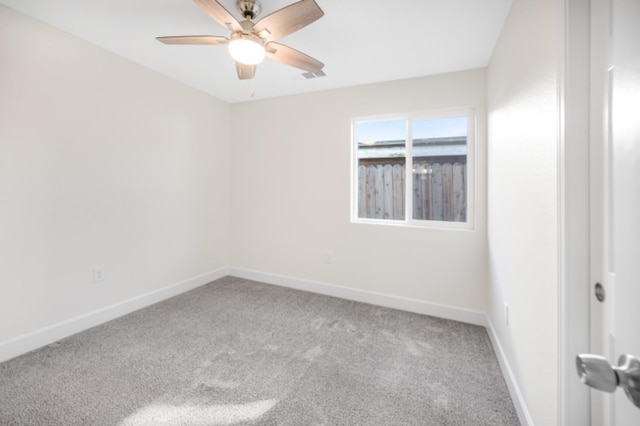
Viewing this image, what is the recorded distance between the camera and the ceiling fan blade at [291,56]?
6.04ft

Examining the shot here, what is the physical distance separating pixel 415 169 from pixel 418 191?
239 mm

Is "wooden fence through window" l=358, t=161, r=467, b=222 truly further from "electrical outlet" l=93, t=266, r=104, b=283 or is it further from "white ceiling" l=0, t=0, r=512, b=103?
"electrical outlet" l=93, t=266, r=104, b=283

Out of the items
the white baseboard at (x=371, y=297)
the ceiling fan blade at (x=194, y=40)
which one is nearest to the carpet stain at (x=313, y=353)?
the white baseboard at (x=371, y=297)

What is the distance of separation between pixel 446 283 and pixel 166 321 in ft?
8.90

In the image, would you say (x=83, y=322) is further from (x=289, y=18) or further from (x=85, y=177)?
(x=289, y=18)

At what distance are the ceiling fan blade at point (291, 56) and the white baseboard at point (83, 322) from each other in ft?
8.68

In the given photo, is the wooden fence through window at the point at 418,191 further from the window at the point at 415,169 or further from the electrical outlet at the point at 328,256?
the electrical outlet at the point at 328,256

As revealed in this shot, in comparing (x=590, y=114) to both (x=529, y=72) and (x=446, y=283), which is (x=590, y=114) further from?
(x=446, y=283)

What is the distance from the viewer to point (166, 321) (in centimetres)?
260

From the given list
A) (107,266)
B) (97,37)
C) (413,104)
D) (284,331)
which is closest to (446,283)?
(284,331)

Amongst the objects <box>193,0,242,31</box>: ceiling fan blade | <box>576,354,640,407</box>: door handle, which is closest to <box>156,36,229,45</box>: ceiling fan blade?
<box>193,0,242,31</box>: ceiling fan blade

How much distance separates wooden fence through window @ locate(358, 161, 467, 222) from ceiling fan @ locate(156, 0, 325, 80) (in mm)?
1584

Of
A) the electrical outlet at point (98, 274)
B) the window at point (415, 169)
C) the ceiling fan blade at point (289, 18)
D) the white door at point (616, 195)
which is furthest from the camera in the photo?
the window at point (415, 169)

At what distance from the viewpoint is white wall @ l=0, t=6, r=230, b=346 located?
6.52 feet
